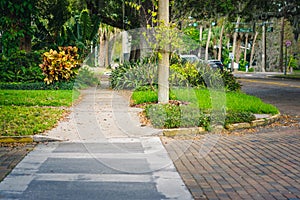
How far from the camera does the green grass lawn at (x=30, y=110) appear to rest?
35.1 feet

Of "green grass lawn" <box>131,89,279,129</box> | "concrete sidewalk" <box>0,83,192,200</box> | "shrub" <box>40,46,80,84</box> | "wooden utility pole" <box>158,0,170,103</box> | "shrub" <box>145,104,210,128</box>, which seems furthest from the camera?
"shrub" <box>40,46,80,84</box>

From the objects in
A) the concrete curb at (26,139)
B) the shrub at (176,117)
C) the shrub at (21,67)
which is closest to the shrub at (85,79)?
the shrub at (21,67)

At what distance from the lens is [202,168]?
7.60 meters

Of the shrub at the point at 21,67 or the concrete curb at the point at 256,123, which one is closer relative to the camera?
the concrete curb at the point at 256,123

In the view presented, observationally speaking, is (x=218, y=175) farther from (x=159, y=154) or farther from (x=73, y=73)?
(x=73, y=73)

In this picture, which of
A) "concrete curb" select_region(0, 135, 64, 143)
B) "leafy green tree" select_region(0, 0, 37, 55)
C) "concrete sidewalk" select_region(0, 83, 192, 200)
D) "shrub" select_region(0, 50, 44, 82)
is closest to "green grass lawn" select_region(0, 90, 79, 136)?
"concrete curb" select_region(0, 135, 64, 143)

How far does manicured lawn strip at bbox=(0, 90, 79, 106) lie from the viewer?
49.0ft

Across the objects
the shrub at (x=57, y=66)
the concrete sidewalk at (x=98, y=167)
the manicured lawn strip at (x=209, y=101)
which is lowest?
the concrete sidewalk at (x=98, y=167)

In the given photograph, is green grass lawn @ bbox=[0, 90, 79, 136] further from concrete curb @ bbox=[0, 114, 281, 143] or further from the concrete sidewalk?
the concrete sidewalk

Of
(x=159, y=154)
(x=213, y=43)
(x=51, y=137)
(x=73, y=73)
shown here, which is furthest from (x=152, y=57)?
(x=213, y=43)

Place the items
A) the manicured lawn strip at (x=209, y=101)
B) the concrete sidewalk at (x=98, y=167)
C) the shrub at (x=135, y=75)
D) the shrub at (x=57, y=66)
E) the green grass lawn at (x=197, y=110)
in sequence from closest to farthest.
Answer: the concrete sidewalk at (x=98, y=167), the green grass lawn at (x=197, y=110), the manicured lawn strip at (x=209, y=101), the shrub at (x=135, y=75), the shrub at (x=57, y=66)

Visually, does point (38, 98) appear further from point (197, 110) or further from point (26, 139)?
point (26, 139)

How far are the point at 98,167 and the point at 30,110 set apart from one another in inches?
239

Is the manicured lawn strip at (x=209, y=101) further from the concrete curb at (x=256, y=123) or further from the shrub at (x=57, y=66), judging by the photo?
the shrub at (x=57, y=66)
